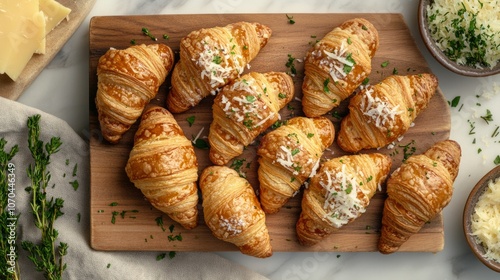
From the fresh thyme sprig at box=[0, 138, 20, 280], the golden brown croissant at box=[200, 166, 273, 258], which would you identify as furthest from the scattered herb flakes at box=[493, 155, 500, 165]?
the fresh thyme sprig at box=[0, 138, 20, 280]

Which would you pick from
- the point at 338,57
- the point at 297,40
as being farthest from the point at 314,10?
the point at 338,57

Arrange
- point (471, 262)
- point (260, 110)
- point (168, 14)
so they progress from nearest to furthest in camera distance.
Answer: point (260, 110)
point (168, 14)
point (471, 262)

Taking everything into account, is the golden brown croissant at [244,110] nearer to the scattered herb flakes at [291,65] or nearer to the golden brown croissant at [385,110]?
the scattered herb flakes at [291,65]

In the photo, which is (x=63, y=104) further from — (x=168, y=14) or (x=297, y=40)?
(x=297, y=40)

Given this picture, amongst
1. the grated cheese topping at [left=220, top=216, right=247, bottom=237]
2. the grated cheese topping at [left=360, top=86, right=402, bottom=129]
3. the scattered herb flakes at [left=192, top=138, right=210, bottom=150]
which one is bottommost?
the grated cheese topping at [left=220, top=216, right=247, bottom=237]

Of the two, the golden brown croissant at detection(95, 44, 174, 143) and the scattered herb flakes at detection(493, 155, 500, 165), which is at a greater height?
the golden brown croissant at detection(95, 44, 174, 143)

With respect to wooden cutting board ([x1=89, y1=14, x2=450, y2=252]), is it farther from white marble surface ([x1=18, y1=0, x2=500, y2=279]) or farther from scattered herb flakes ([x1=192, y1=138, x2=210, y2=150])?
white marble surface ([x1=18, y1=0, x2=500, y2=279])

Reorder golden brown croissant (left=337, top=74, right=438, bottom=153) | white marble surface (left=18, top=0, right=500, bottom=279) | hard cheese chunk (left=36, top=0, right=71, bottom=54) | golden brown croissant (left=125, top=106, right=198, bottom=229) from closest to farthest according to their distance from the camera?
1. golden brown croissant (left=125, top=106, right=198, bottom=229)
2. golden brown croissant (left=337, top=74, right=438, bottom=153)
3. hard cheese chunk (left=36, top=0, right=71, bottom=54)
4. white marble surface (left=18, top=0, right=500, bottom=279)
